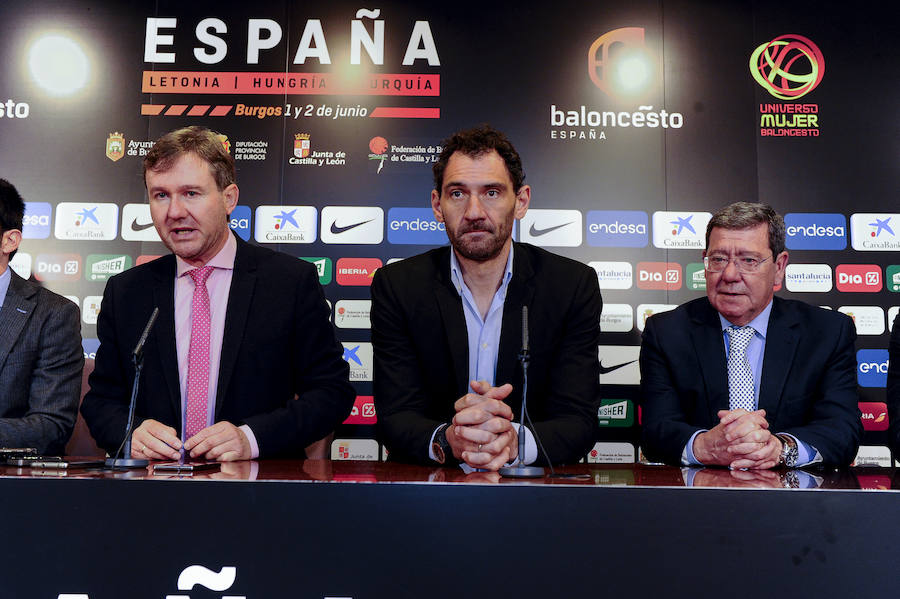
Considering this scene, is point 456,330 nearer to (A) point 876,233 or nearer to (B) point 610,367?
(B) point 610,367

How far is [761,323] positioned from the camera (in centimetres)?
253

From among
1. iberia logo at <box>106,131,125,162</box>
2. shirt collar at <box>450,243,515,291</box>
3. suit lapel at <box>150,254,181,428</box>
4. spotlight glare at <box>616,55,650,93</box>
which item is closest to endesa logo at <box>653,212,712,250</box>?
spotlight glare at <box>616,55,650,93</box>

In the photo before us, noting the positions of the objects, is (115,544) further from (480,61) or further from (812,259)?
(812,259)

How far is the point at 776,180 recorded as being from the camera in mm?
3863

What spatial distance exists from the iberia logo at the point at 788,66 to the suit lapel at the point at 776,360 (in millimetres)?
1882

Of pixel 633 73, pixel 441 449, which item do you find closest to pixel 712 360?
pixel 441 449

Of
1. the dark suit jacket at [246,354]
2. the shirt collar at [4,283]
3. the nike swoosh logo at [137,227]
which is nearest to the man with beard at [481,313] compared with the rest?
the dark suit jacket at [246,354]

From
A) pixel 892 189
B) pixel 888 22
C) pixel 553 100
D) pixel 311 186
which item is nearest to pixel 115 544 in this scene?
pixel 311 186

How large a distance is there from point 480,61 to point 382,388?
2272 millimetres

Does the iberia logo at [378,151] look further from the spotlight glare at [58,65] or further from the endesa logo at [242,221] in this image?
the spotlight glare at [58,65]

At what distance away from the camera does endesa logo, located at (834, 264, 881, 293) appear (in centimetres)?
379

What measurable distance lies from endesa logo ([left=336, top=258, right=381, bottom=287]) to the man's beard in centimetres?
152

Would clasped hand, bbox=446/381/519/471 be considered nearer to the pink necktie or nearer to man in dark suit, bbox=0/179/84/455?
the pink necktie

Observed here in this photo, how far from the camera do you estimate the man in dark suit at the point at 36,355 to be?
2.43m
